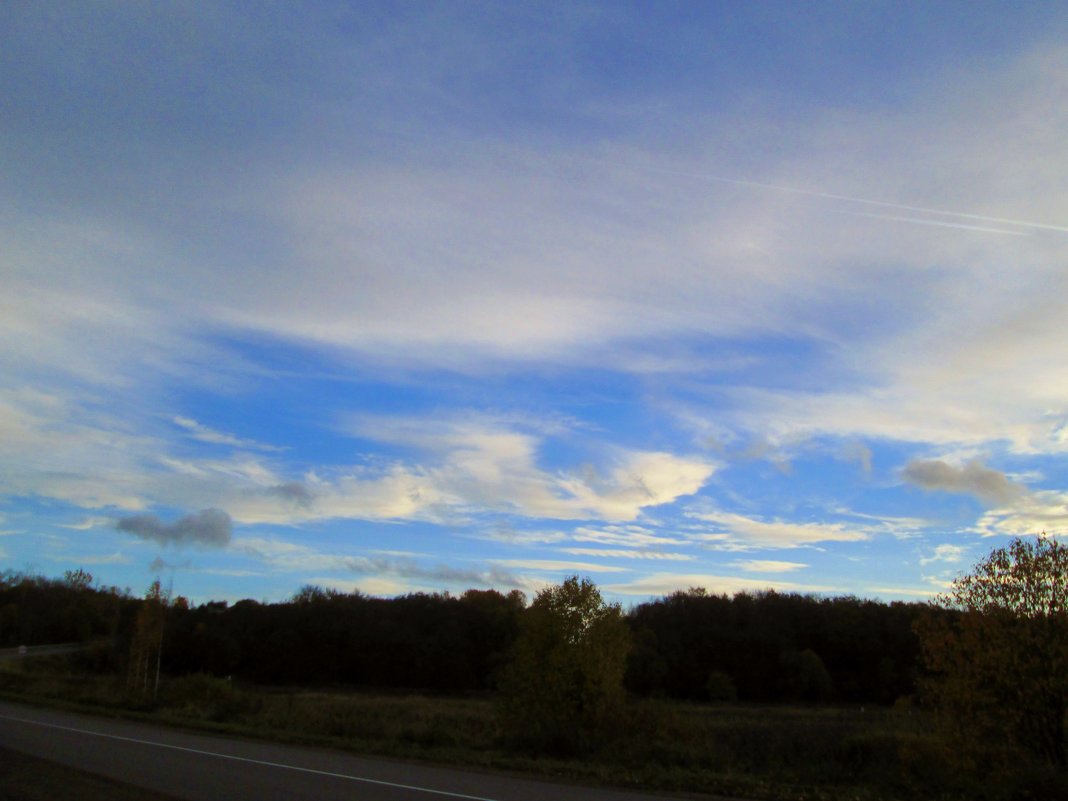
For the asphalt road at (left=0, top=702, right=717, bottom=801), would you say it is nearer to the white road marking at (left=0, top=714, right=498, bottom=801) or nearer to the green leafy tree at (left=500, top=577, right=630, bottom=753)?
the white road marking at (left=0, top=714, right=498, bottom=801)

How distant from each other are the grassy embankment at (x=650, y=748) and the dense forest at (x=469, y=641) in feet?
144

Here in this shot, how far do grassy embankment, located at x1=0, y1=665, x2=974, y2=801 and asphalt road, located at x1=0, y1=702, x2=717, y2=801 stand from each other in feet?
6.89

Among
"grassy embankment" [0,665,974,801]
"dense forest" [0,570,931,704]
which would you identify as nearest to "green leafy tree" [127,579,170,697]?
"grassy embankment" [0,665,974,801]

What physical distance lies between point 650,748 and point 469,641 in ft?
265

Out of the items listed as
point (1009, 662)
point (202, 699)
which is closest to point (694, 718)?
point (202, 699)

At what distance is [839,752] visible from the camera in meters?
29.7

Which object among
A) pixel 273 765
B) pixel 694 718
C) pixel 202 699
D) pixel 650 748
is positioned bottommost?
pixel 694 718

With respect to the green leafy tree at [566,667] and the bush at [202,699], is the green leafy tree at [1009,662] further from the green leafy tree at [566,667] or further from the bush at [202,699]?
the bush at [202,699]

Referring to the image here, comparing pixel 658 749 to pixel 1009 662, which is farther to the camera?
pixel 658 749

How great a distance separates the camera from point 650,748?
893 inches

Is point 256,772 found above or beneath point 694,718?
above

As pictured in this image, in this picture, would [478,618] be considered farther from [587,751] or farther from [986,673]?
[986,673]

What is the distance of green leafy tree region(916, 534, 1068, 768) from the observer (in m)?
17.3

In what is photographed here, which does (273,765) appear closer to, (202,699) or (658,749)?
(658,749)
